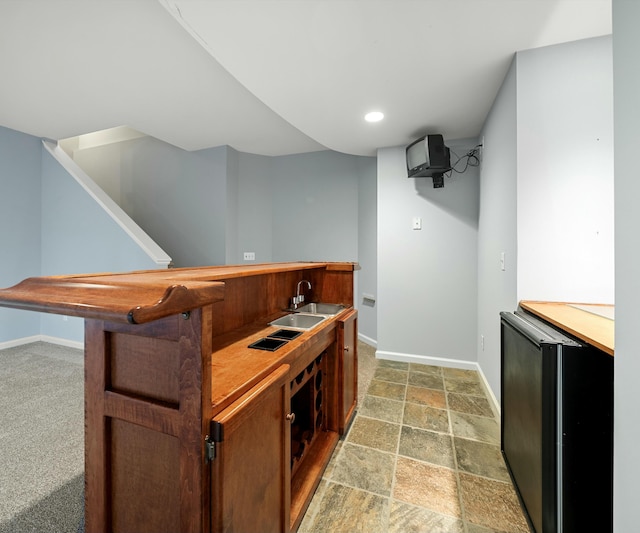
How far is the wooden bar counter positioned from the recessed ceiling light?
2122 mm

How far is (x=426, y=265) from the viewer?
313 centimetres

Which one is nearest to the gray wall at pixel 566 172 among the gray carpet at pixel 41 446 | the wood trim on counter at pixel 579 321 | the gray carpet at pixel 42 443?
the wood trim on counter at pixel 579 321

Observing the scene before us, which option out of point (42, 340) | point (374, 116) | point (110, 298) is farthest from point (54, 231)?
point (110, 298)

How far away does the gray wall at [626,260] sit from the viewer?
704 mm

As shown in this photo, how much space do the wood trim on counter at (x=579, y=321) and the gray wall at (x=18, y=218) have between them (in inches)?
205

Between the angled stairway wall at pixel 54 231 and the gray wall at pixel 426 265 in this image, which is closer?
the gray wall at pixel 426 265

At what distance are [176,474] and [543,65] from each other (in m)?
2.55

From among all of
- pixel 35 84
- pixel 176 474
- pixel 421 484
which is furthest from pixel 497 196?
pixel 35 84

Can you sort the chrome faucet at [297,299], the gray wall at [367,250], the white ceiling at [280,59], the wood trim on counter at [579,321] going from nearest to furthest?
the wood trim on counter at [579,321]
the white ceiling at [280,59]
the chrome faucet at [297,299]
the gray wall at [367,250]

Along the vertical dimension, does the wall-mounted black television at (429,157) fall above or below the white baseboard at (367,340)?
above

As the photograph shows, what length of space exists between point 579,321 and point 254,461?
1399 mm

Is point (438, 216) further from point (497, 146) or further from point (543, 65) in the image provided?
point (543, 65)

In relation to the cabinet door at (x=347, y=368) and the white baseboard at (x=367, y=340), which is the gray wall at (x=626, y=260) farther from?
the white baseboard at (x=367, y=340)

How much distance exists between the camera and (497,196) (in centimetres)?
217
